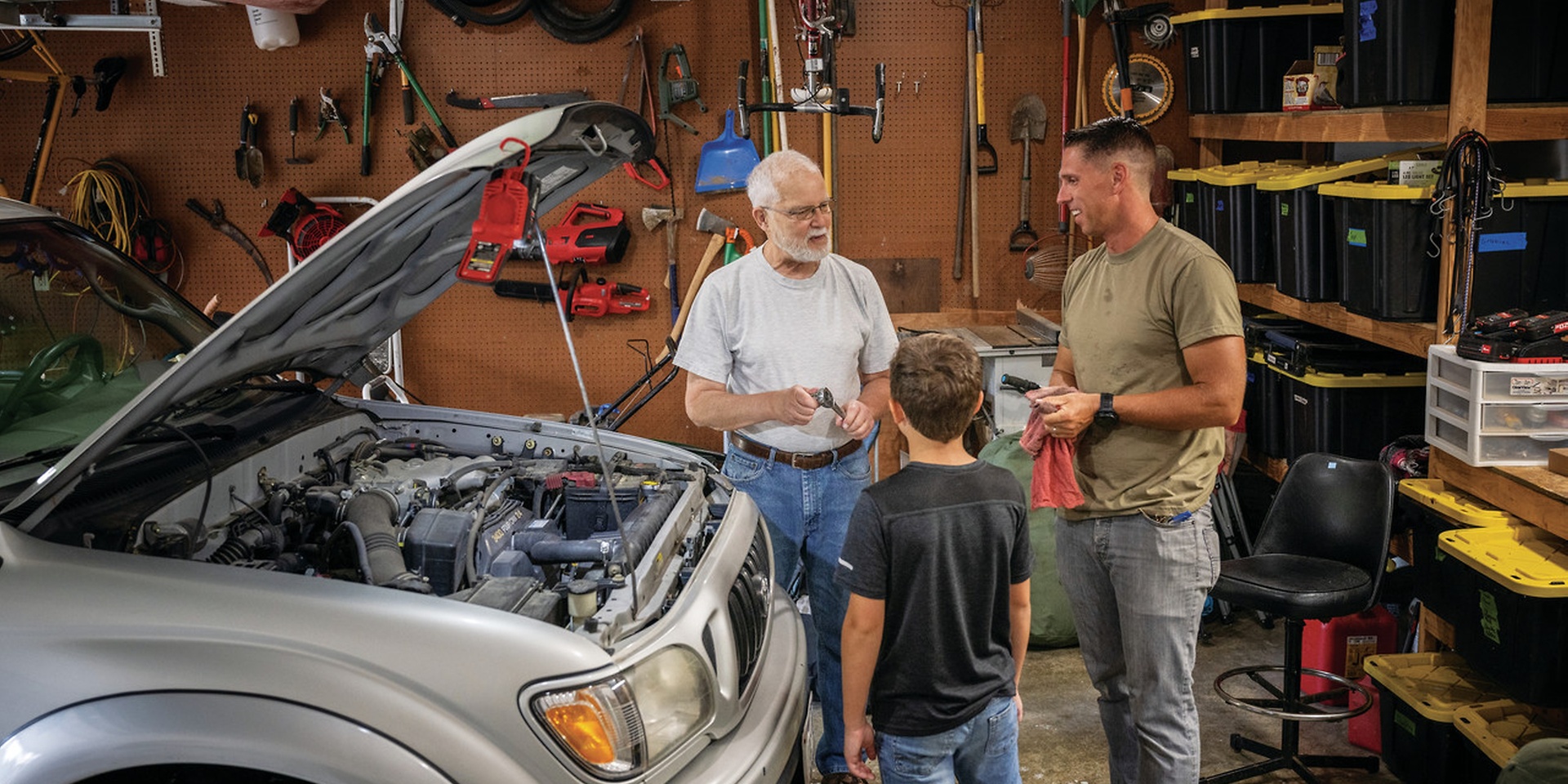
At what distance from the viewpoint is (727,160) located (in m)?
5.15

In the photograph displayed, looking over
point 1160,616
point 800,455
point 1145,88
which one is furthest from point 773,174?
point 1145,88

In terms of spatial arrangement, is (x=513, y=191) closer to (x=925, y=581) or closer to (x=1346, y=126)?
(x=925, y=581)

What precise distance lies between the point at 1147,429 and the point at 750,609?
0.94m

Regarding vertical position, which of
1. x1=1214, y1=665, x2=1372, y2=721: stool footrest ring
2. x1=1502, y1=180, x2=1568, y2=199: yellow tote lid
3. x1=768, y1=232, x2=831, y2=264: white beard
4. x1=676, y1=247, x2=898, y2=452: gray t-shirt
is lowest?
x1=1214, y1=665, x2=1372, y2=721: stool footrest ring

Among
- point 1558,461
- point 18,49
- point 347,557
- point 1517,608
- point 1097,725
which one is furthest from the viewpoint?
point 18,49

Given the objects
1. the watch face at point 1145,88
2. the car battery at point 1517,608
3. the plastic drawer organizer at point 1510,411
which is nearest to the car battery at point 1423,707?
the car battery at point 1517,608

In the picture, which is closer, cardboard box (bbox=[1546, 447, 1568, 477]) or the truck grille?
the truck grille

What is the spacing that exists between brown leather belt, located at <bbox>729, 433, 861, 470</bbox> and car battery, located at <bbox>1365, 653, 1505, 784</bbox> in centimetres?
155

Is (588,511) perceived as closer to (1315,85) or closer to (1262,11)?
(1315,85)

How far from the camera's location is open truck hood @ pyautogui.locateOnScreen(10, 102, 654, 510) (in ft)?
6.39

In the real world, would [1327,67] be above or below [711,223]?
above

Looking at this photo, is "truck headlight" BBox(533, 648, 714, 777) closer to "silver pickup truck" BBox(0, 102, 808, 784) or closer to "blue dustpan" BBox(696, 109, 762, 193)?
"silver pickup truck" BBox(0, 102, 808, 784)

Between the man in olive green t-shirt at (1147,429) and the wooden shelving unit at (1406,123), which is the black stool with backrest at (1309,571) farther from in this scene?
the wooden shelving unit at (1406,123)

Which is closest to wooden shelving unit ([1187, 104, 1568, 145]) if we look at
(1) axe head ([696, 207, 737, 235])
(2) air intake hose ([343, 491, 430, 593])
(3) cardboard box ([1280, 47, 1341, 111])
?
(3) cardboard box ([1280, 47, 1341, 111])
